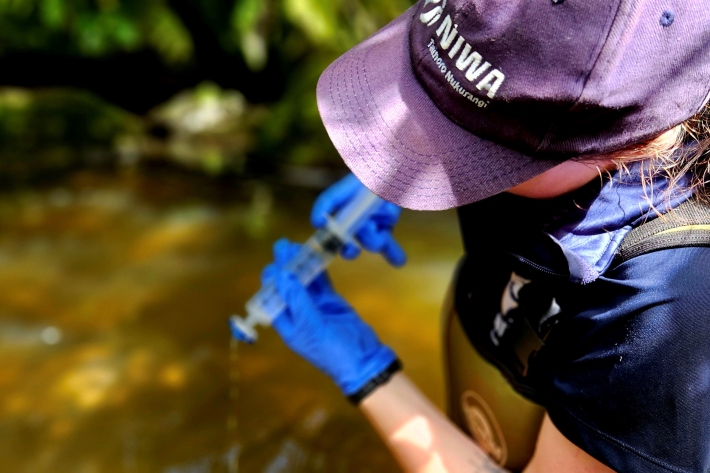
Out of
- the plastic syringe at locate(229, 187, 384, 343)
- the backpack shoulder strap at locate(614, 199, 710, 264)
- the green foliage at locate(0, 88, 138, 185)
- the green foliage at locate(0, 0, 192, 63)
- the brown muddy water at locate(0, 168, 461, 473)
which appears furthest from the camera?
the green foliage at locate(0, 88, 138, 185)

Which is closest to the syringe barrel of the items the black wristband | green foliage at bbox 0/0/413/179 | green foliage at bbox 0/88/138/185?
the black wristband

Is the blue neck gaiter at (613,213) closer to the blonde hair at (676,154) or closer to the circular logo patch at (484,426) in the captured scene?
the blonde hair at (676,154)

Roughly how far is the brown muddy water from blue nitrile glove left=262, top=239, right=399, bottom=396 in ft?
1.37

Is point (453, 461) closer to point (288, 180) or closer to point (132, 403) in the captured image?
point (132, 403)

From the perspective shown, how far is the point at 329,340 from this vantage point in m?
1.33

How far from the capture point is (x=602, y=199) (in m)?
0.83

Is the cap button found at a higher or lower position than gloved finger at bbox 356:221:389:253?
lower

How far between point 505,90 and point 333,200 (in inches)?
33.8

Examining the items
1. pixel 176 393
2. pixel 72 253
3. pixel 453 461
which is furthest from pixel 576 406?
pixel 72 253

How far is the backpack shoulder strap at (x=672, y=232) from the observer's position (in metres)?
0.78

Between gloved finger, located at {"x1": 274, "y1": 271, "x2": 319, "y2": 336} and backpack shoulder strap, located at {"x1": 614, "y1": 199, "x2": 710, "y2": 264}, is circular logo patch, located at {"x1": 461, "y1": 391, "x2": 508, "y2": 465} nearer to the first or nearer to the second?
gloved finger, located at {"x1": 274, "y1": 271, "x2": 319, "y2": 336}

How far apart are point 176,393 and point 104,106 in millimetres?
3249

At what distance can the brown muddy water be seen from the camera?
1594mm

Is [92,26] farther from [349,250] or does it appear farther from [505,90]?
[505,90]
